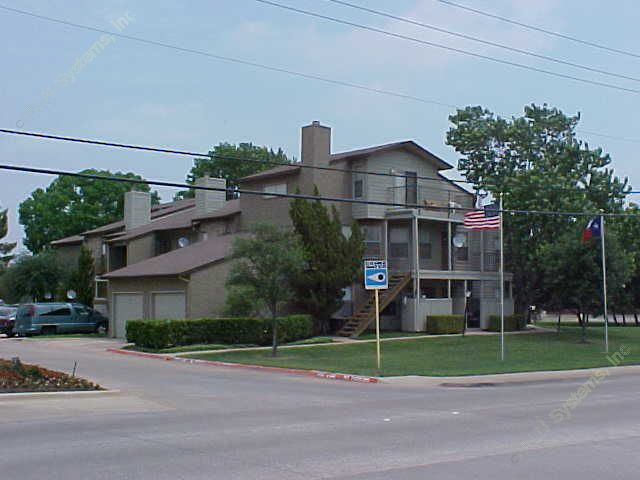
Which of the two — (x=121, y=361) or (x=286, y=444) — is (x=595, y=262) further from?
(x=286, y=444)

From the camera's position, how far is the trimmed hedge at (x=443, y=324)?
123 feet

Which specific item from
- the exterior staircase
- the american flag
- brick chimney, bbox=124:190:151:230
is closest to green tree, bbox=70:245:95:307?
brick chimney, bbox=124:190:151:230

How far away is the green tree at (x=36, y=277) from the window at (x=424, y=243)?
24001mm

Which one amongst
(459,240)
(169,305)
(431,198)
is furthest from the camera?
(431,198)

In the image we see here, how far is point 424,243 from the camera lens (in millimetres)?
40719

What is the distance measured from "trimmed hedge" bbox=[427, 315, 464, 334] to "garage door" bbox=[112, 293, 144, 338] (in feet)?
42.9

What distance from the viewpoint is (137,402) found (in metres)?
17.1

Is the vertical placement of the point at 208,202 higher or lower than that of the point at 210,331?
higher

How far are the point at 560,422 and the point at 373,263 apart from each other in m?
10.8

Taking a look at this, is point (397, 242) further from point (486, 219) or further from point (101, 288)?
point (101, 288)

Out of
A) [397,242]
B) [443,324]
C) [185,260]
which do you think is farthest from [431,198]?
[185,260]

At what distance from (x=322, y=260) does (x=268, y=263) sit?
21.7 feet

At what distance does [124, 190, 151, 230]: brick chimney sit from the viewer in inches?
2008

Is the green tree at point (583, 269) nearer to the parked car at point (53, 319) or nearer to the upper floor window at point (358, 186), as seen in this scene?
the upper floor window at point (358, 186)
